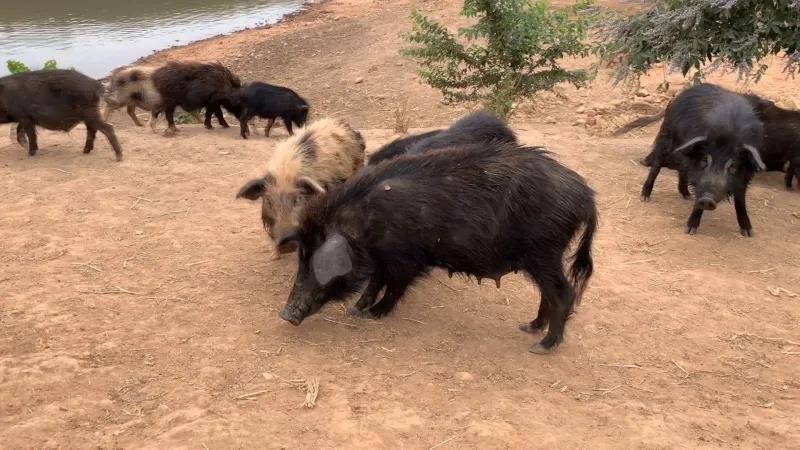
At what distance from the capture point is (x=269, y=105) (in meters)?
10.2

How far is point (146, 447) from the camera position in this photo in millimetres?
3137

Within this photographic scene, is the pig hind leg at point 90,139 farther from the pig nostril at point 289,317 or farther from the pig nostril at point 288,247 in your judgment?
the pig nostril at point 289,317

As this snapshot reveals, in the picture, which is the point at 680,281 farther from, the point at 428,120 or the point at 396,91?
the point at 396,91

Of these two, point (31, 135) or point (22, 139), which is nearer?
point (31, 135)

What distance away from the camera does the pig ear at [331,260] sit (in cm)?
410

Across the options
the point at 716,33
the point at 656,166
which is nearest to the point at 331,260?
the point at 656,166

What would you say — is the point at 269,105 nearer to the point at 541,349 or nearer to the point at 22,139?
the point at 22,139

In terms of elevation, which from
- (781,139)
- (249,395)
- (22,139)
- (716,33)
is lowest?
(22,139)

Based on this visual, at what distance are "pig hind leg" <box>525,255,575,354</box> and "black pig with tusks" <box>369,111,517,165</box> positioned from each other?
63.6 inches

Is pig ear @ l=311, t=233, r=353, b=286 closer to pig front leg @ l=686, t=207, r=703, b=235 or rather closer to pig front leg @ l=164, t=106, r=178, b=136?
pig front leg @ l=686, t=207, r=703, b=235

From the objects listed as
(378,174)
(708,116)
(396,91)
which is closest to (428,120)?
(396,91)

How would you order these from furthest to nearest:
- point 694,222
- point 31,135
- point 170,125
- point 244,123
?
point 244,123 → point 170,125 → point 31,135 → point 694,222

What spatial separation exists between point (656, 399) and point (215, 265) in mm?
3118

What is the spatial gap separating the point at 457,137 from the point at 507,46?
534 cm
